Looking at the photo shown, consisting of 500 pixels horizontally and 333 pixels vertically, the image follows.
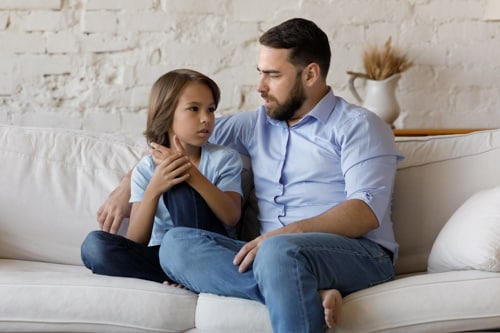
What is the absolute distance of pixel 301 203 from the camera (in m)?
2.28

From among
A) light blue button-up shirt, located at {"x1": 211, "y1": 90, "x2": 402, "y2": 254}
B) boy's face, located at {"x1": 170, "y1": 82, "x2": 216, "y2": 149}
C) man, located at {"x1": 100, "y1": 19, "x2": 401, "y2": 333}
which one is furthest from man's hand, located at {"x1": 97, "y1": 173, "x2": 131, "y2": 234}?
light blue button-up shirt, located at {"x1": 211, "y1": 90, "x2": 402, "y2": 254}

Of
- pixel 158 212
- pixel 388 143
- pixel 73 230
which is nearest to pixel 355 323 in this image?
pixel 388 143

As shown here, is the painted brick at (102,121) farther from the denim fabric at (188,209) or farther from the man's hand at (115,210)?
the denim fabric at (188,209)

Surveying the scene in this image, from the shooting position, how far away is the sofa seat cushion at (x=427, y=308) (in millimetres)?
1849

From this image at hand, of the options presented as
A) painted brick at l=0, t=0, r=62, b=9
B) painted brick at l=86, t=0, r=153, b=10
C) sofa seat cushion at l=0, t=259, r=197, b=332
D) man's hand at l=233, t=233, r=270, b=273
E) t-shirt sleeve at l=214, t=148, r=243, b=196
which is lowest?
sofa seat cushion at l=0, t=259, r=197, b=332

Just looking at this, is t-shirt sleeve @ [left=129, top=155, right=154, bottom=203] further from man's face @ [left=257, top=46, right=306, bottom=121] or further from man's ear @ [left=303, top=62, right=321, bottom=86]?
man's ear @ [left=303, top=62, right=321, bottom=86]

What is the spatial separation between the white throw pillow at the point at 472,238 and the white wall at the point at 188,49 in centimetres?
104

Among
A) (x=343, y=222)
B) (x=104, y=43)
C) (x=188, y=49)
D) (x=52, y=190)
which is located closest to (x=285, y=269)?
(x=343, y=222)

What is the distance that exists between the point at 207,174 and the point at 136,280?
41 cm

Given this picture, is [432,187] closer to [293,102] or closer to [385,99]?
[293,102]

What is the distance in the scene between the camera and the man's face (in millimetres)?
2307

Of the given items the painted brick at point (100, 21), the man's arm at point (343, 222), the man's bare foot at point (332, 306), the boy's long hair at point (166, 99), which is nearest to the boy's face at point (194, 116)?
the boy's long hair at point (166, 99)

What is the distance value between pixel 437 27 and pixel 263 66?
3.66ft

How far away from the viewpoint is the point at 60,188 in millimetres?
2500
